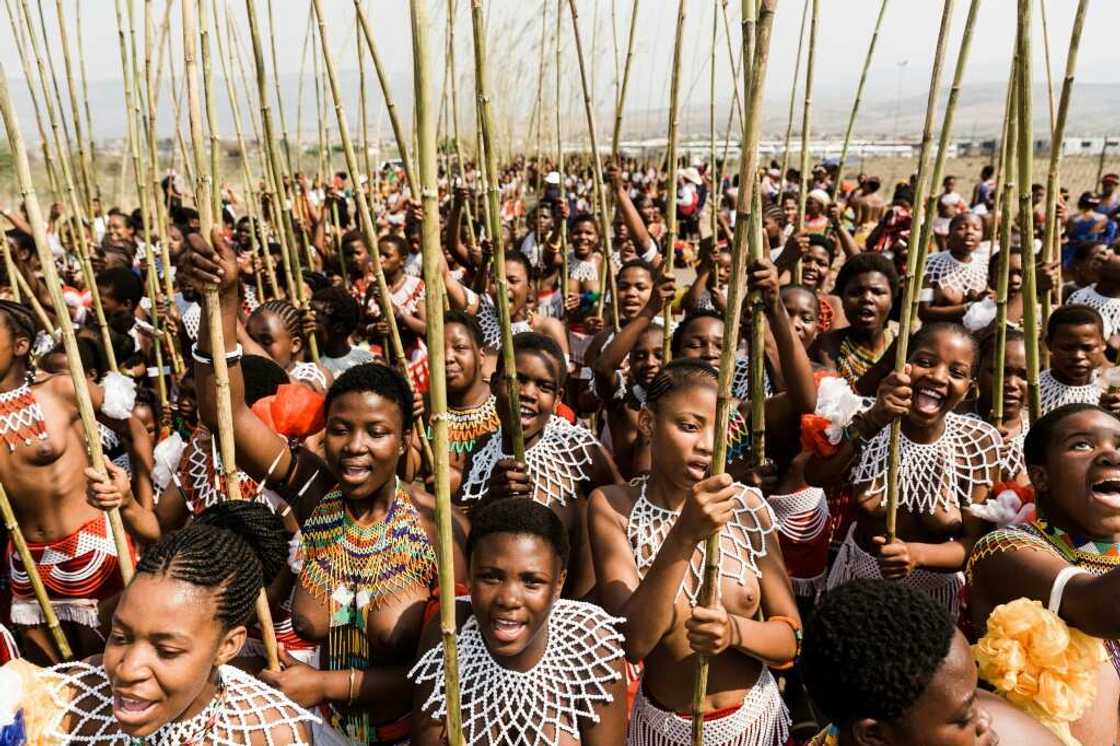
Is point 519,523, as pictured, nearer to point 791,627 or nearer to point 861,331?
point 791,627

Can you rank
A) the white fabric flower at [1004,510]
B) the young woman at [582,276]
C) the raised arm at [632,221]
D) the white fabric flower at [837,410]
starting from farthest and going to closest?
the young woman at [582,276] < the raised arm at [632,221] < the white fabric flower at [837,410] < the white fabric flower at [1004,510]

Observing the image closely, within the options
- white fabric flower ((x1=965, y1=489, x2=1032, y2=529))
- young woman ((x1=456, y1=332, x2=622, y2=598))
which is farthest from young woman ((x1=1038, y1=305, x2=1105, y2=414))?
young woman ((x1=456, y1=332, x2=622, y2=598))

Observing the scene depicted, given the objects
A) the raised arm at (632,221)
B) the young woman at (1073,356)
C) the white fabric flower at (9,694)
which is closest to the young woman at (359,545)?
the white fabric flower at (9,694)

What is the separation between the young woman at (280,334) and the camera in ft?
12.3

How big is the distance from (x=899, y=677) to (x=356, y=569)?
4.43 feet

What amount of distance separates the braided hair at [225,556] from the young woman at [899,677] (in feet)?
3.64

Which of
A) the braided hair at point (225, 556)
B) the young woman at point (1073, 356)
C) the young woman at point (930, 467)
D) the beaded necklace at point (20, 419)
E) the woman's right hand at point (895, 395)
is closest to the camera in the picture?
the braided hair at point (225, 556)

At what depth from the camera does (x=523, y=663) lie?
183 centimetres

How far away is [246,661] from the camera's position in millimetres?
2078

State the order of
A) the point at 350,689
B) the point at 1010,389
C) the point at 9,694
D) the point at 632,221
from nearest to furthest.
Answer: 1. the point at 9,694
2. the point at 350,689
3. the point at 1010,389
4. the point at 632,221

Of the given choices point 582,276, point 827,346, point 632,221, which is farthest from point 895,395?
point 582,276

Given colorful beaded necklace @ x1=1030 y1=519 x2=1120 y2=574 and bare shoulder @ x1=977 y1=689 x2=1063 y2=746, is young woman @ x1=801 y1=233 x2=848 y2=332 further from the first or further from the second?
bare shoulder @ x1=977 y1=689 x2=1063 y2=746

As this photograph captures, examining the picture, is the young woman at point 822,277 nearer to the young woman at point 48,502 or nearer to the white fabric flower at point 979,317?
the white fabric flower at point 979,317

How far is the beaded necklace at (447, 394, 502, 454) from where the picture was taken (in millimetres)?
3217
